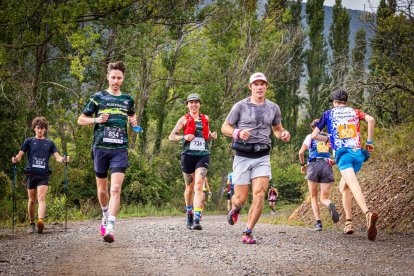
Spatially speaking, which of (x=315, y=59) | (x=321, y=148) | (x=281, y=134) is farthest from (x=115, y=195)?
(x=315, y=59)

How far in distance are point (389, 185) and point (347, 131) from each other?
11.8ft

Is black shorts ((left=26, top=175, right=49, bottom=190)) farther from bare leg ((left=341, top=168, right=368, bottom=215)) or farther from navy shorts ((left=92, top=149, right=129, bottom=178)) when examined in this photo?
bare leg ((left=341, top=168, right=368, bottom=215))

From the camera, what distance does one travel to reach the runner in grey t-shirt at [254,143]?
9977 mm

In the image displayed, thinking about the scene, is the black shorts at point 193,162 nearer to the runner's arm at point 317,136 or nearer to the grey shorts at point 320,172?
the grey shorts at point 320,172

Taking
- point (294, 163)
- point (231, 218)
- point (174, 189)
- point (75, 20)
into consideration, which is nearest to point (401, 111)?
point (231, 218)

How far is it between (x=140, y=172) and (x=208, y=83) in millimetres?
9588

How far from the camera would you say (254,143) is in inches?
393

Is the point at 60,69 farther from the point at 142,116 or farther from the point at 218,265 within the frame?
the point at 218,265

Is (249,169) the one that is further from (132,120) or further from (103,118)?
(103,118)

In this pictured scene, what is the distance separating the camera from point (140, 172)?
32906 mm

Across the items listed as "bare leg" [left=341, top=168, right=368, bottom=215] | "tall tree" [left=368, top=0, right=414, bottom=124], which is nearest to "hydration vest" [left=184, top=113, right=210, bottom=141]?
"bare leg" [left=341, top=168, right=368, bottom=215]

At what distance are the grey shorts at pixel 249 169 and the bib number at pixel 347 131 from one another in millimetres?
1725

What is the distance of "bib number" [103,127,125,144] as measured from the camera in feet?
32.7

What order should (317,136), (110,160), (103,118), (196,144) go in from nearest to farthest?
(103,118) < (110,160) < (317,136) < (196,144)
